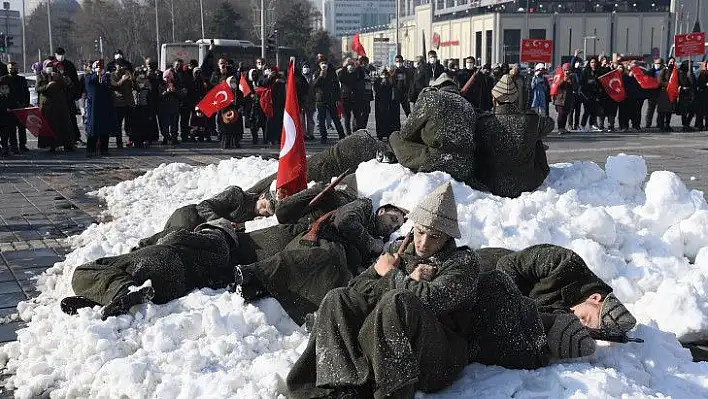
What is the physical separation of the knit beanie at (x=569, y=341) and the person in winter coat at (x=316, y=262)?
5.28 feet

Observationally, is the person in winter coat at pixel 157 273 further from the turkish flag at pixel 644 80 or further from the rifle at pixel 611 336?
the turkish flag at pixel 644 80

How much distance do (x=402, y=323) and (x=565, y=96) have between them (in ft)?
50.3

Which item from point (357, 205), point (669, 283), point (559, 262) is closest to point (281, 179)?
point (357, 205)

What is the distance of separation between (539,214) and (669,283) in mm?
1372

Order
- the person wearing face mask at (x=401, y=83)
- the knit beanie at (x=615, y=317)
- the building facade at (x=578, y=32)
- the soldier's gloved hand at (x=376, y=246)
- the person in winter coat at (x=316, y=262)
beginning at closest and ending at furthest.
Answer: the knit beanie at (x=615, y=317)
the person in winter coat at (x=316, y=262)
the soldier's gloved hand at (x=376, y=246)
the person wearing face mask at (x=401, y=83)
the building facade at (x=578, y=32)

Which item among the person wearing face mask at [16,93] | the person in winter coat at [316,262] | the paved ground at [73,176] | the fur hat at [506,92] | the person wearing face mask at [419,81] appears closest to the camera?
the person in winter coat at [316,262]

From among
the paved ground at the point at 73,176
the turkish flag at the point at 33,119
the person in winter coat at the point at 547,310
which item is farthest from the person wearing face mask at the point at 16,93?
the person in winter coat at the point at 547,310

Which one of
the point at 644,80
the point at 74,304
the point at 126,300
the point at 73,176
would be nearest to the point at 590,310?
the point at 126,300

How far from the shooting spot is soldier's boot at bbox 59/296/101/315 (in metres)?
5.31

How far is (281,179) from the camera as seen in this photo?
7.04 meters

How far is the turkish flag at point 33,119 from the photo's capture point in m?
15.2

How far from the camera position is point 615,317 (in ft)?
15.2

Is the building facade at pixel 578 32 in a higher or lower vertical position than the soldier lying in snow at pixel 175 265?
higher

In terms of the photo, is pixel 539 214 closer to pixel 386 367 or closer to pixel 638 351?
pixel 638 351
